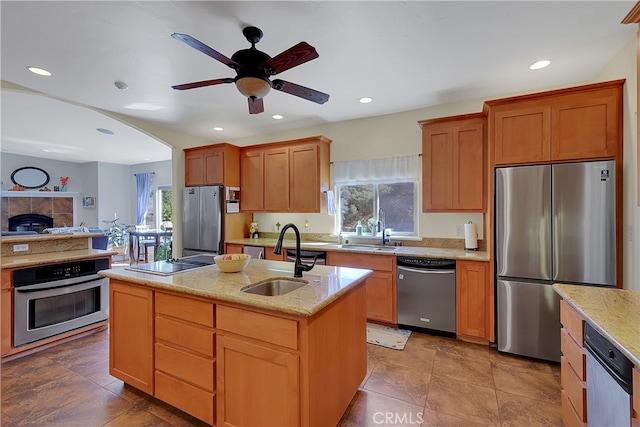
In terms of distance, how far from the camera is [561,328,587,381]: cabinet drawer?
5.67 ft

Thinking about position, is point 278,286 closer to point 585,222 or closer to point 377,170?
point 377,170

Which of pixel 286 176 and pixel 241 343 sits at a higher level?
pixel 286 176

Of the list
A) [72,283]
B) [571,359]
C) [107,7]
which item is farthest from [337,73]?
[72,283]

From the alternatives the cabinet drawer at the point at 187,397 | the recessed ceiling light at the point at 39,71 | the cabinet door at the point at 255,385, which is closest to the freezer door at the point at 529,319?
the cabinet door at the point at 255,385

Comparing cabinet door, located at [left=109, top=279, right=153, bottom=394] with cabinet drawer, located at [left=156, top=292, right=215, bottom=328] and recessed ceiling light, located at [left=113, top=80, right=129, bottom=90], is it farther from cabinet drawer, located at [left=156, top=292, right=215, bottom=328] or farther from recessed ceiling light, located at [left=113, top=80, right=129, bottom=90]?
recessed ceiling light, located at [left=113, top=80, right=129, bottom=90]

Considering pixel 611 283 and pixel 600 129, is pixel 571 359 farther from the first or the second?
pixel 600 129

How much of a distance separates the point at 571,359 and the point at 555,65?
256 cm

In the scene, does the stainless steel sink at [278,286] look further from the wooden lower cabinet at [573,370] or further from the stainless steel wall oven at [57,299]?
the stainless steel wall oven at [57,299]

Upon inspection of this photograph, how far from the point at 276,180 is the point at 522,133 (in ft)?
10.1

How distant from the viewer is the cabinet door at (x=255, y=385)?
1718 millimetres

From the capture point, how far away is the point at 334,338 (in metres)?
1.96

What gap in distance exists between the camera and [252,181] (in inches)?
192

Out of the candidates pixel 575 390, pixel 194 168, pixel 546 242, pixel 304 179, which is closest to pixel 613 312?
pixel 575 390

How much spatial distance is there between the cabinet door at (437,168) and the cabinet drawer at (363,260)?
78 centimetres
